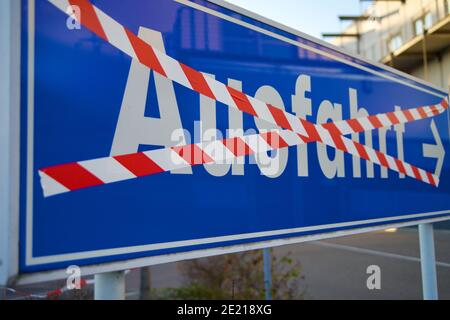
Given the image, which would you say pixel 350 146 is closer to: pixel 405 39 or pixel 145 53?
pixel 145 53

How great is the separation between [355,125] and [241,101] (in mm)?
780

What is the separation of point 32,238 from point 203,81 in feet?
2.45

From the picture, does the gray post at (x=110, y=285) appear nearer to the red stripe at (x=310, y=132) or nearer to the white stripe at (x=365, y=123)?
the red stripe at (x=310, y=132)

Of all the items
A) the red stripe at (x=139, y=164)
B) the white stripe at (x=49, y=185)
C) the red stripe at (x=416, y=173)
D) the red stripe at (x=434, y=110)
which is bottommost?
the white stripe at (x=49, y=185)

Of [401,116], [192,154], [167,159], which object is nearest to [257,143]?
[192,154]

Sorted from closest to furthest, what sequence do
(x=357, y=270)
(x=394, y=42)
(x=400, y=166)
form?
(x=400, y=166), (x=357, y=270), (x=394, y=42)

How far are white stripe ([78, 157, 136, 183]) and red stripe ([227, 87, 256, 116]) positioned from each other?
1.76 feet

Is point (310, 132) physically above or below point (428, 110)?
below

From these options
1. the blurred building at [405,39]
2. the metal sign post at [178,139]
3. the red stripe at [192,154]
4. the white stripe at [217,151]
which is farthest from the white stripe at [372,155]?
the blurred building at [405,39]

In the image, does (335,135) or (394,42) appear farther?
(394,42)

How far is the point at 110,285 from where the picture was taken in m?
1.07

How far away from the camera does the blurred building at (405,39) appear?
1068 cm

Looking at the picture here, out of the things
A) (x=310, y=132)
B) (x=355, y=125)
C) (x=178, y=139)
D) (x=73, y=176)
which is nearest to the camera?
(x=73, y=176)
